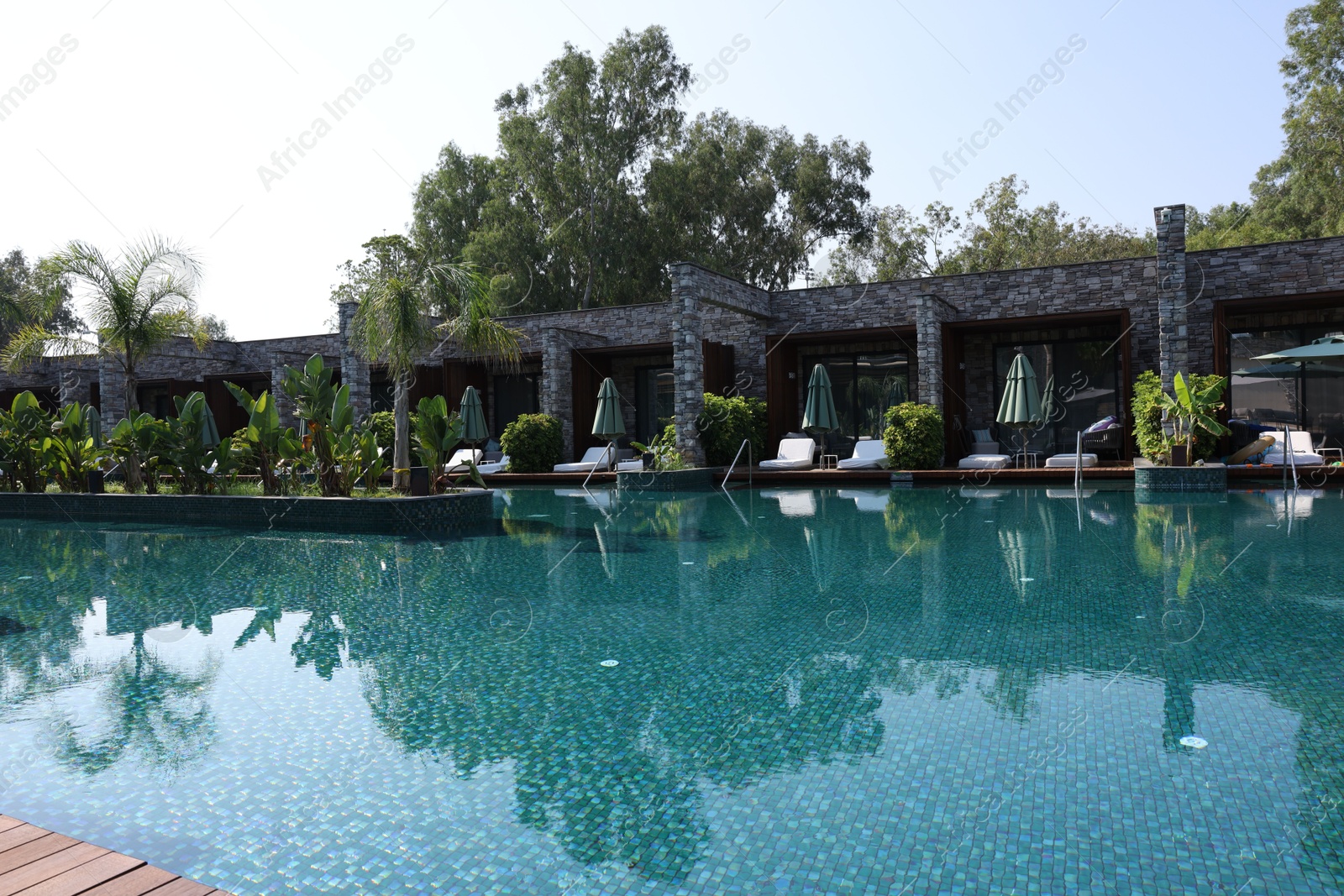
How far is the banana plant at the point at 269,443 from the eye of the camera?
11.0 meters

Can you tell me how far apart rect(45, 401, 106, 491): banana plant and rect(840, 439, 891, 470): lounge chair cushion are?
12.0m

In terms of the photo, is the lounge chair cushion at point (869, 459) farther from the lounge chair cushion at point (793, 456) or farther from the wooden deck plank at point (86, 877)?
the wooden deck plank at point (86, 877)

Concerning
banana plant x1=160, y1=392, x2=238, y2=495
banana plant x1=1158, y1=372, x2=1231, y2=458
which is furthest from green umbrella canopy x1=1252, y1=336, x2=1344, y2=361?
banana plant x1=160, y1=392, x2=238, y2=495

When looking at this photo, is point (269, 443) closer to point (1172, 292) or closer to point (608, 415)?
point (608, 415)

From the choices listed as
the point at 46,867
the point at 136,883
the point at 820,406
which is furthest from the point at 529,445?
the point at 136,883

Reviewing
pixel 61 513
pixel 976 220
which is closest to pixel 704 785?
pixel 61 513

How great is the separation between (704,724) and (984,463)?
13195 millimetres

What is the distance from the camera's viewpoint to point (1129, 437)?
54.1 feet

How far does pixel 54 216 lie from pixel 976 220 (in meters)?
30.0

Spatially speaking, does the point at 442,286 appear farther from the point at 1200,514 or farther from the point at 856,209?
the point at 856,209

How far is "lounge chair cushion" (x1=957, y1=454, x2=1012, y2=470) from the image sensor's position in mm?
15514

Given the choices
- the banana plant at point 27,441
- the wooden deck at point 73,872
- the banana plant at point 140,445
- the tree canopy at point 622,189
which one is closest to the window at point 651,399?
the tree canopy at point 622,189

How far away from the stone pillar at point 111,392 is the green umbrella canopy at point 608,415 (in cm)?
1469

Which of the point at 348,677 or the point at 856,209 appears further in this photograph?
the point at 856,209
